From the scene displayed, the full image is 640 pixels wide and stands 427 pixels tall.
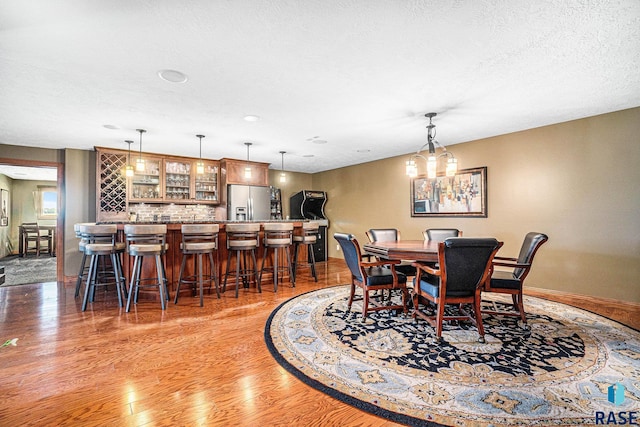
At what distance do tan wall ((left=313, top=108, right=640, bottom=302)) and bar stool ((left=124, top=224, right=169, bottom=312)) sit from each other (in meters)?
4.15

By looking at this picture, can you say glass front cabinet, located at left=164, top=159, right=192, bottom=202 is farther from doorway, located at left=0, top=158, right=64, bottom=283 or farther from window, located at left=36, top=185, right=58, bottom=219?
window, located at left=36, top=185, right=58, bottom=219

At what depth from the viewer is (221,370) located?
81.4 inches

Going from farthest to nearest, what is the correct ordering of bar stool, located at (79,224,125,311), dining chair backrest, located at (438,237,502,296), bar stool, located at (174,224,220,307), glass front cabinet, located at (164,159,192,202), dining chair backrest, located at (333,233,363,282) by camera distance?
1. glass front cabinet, located at (164,159,192,202)
2. bar stool, located at (174,224,220,307)
3. bar stool, located at (79,224,125,311)
4. dining chair backrest, located at (333,233,363,282)
5. dining chair backrest, located at (438,237,502,296)

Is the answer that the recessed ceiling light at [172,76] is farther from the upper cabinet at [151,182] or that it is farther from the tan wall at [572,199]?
the tan wall at [572,199]

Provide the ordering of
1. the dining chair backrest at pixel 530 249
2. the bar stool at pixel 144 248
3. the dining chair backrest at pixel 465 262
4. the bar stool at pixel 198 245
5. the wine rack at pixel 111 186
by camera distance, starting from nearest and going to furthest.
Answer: the dining chair backrest at pixel 465 262 → the dining chair backrest at pixel 530 249 → the bar stool at pixel 144 248 → the bar stool at pixel 198 245 → the wine rack at pixel 111 186

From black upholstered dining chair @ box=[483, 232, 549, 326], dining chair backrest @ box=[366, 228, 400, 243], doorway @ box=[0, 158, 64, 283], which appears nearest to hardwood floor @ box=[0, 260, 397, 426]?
dining chair backrest @ box=[366, 228, 400, 243]

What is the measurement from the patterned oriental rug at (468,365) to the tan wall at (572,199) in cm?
96

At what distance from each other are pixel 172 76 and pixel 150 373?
243 centimetres

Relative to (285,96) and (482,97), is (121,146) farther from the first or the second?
(482,97)

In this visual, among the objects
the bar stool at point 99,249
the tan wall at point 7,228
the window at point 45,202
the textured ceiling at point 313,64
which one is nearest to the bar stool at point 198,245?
the bar stool at point 99,249

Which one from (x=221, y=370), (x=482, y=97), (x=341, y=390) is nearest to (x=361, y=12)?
(x=482, y=97)

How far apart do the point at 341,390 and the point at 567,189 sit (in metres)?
4.07

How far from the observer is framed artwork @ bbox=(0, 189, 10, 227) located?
812 centimetres

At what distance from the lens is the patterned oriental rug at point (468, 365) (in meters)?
1.62
